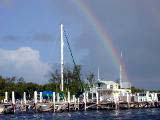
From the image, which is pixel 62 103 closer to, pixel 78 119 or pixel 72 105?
pixel 72 105

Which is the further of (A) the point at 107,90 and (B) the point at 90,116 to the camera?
(A) the point at 107,90

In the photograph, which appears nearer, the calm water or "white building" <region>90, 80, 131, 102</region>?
the calm water

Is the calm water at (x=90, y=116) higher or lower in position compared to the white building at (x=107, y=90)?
lower

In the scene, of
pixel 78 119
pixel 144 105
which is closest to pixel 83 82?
pixel 144 105

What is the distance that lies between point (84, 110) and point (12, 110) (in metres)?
18.0

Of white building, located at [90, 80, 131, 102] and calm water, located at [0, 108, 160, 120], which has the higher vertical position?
white building, located at [90, 80, 131, 102]

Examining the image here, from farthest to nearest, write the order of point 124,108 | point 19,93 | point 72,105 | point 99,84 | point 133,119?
1. point 19,93
2. point 99,84
3. point 124,108
4. point 72,105
5. point 133,119

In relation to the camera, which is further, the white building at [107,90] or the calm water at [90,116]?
the white building at [107,90]

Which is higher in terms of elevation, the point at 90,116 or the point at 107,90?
the point at 107,90

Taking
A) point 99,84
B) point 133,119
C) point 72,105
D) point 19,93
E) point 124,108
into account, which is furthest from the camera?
point 19,93

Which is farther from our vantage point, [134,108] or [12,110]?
[134,108]

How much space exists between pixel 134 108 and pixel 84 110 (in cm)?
1794

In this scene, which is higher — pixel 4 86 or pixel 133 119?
pixel 4 86

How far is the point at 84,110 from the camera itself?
129m
